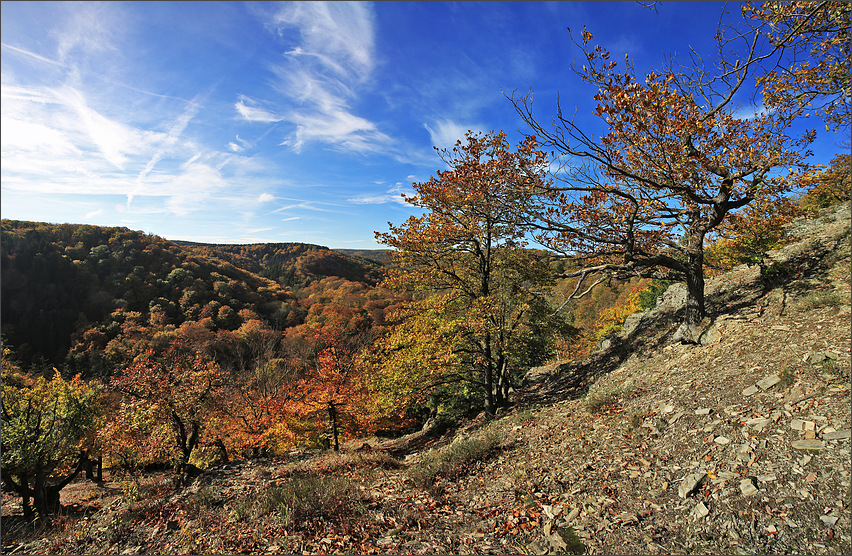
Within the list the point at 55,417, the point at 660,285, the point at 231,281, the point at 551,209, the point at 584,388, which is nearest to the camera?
the point at 551,209

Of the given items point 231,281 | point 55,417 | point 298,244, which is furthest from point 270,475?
point 298,244

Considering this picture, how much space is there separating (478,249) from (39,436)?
1798cm

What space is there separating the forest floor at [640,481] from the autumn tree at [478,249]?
11.8 ft

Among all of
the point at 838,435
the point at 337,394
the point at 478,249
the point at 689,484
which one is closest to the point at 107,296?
the point at 337,394

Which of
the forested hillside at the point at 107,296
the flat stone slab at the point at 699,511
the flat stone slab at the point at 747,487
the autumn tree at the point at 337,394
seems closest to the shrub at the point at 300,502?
the flat stone slab at the point at 699,511

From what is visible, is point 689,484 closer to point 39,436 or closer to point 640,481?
point 640,481

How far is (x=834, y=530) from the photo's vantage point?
3.35 m

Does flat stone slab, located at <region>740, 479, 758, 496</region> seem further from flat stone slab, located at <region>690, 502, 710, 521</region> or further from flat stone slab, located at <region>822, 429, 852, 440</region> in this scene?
flat stone slab, located at <region>822, 429, 852, 440</region>

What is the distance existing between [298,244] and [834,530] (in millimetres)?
151276

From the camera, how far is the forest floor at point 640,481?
399 cm

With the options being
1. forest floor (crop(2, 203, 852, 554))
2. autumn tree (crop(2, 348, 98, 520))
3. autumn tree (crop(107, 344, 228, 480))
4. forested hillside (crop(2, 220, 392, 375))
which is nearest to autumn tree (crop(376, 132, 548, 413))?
forest floor (crop(2, 203, 852, 554))

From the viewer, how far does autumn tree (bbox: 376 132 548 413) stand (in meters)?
8.23

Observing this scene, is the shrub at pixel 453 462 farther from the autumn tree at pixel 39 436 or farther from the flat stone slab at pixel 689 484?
the autumn tree at pixel 39 436

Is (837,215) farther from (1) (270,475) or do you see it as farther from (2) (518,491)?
(1) (270,475)
